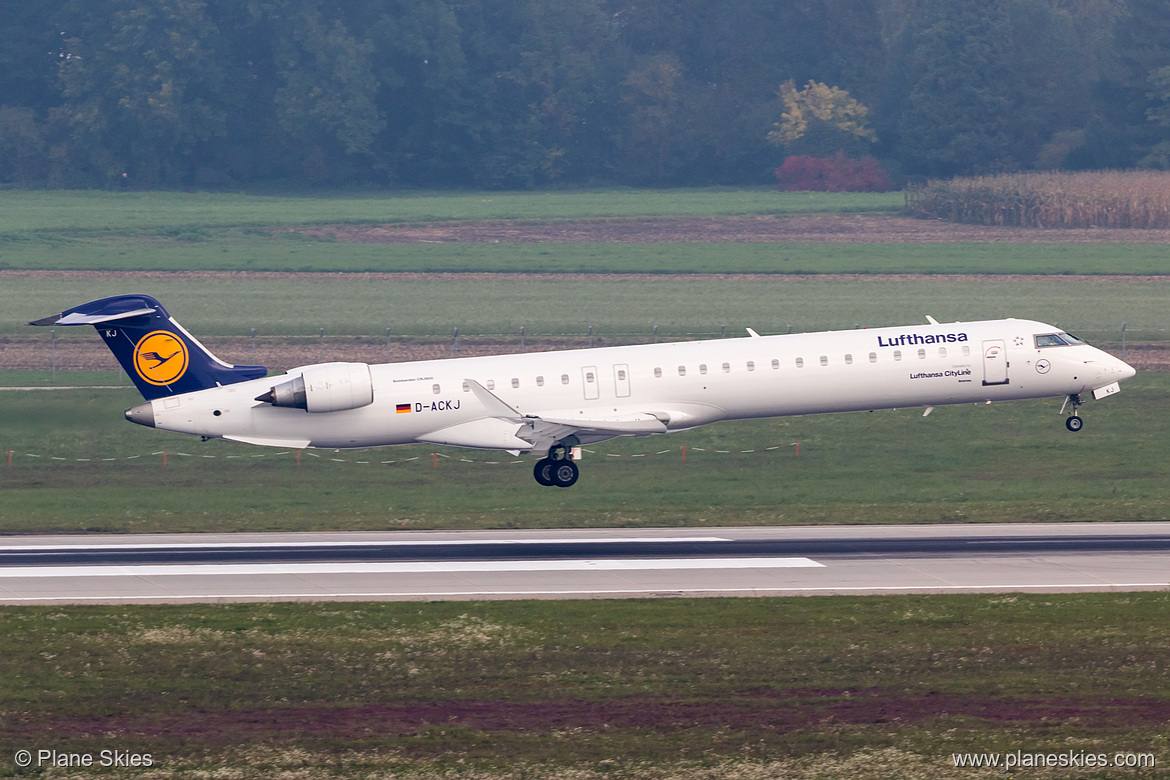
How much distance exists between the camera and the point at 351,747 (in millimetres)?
25656

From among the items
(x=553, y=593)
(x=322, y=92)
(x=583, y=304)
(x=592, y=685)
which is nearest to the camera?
(x=592, y=685)

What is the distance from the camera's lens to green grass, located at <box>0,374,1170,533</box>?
5097 centimetres

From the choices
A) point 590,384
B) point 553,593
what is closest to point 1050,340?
point 590,384

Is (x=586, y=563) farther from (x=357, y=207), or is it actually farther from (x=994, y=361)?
(x=357, y=207)

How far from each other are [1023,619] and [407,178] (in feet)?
411

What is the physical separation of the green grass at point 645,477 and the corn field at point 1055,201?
46.0m

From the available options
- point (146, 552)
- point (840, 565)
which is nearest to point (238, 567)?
point (146, 552)

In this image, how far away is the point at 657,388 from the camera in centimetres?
4741

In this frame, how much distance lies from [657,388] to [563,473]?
13.8 ft

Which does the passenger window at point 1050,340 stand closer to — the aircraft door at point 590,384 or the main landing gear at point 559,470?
the aircraft door at point 590,384

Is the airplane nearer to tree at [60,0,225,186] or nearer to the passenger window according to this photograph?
the passenger window

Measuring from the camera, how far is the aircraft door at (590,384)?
47625 millimetres

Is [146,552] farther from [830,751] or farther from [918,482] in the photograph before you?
[918,482]

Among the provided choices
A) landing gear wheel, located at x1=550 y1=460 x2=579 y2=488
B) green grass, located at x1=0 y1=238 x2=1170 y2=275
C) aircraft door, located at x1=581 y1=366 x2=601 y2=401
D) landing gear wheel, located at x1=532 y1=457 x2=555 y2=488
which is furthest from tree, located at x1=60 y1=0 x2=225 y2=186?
aircraft door, located at x1=581 y1=366 x2=601 y2=401
